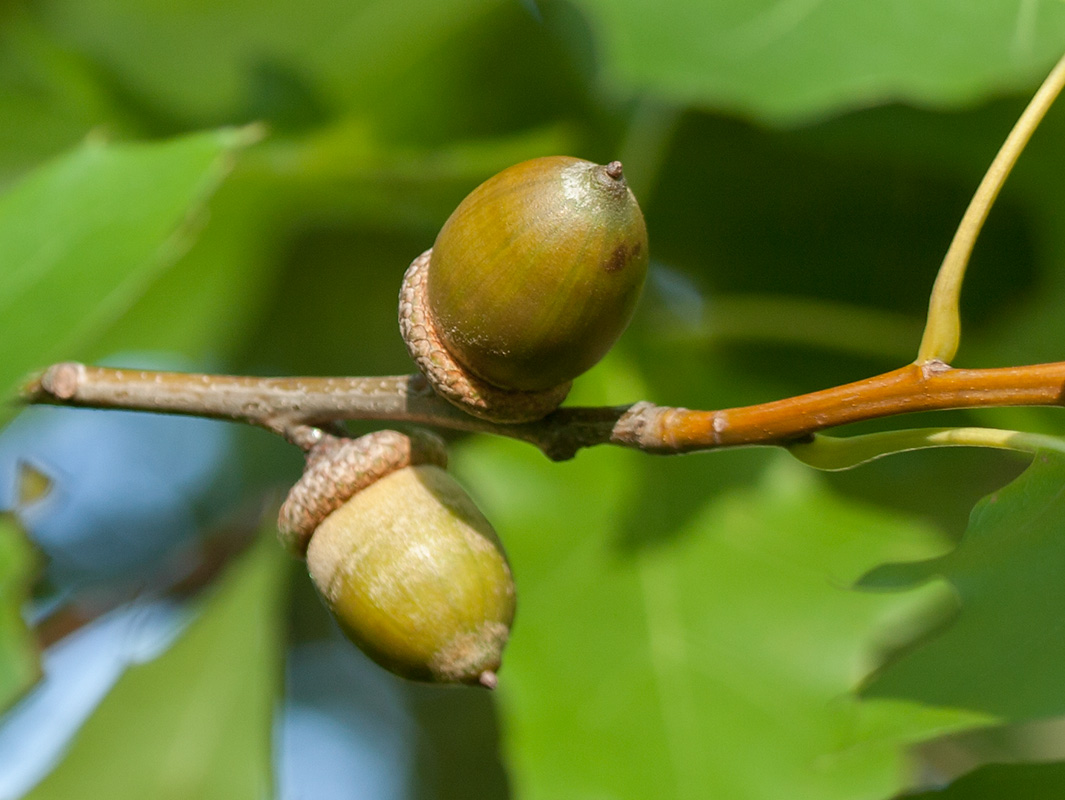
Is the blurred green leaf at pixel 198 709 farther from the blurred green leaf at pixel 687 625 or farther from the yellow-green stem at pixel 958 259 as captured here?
the yellow-green stem at pixel 958 259

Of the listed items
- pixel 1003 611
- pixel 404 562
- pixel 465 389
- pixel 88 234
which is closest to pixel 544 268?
pixel 465 389

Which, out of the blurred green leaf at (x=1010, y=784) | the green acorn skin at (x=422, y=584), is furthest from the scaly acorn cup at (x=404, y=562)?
the blurred green leaf at (x=1010, y=784)

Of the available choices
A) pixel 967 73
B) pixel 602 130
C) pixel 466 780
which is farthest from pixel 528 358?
pixel 466 780

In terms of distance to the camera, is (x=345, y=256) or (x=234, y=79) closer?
(x=234, y=79)

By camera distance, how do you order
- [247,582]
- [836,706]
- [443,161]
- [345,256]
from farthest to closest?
[345,256], [247,582], [443,161], [836,706]

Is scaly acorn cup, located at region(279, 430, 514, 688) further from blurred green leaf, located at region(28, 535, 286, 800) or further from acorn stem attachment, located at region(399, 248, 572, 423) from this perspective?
blurred green leaf, located at region(28, 535, 286, 800)

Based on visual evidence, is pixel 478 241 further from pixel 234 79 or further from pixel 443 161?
pixel 234 79

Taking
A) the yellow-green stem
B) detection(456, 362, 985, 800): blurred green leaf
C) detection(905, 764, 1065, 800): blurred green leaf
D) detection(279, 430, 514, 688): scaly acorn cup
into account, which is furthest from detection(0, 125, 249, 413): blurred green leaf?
detection(905, 764, 1065, 800): blurred green leaf
